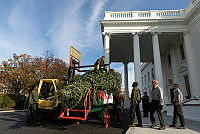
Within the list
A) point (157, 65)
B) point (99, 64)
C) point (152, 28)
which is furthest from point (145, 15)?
point (99, 64)

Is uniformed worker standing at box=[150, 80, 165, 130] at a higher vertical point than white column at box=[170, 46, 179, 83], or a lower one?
lower

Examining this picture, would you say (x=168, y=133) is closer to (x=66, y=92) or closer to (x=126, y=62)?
(x=66, y=92)

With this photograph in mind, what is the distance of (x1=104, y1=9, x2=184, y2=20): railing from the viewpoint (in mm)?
16094

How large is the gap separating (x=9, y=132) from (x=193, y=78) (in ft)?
50.7

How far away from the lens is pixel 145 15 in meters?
16.7

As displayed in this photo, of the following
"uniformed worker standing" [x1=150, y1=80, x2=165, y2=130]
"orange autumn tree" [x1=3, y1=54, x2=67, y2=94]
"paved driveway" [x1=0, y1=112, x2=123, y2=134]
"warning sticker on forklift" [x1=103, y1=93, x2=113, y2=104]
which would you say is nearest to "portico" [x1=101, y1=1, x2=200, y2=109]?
"warning sticker on forklift" [x1=103, y1=93, x2=113, y2=104]

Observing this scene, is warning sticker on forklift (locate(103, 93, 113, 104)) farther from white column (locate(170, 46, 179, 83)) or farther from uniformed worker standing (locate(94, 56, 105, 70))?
white column (locate(170, 46, 179, 83))

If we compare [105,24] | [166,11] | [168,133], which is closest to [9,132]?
[168,133]

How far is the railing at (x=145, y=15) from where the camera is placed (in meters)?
16.1

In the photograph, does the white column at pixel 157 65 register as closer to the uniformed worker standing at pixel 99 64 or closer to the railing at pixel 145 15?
the railing at pixel 145 15

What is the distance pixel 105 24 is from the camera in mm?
15906

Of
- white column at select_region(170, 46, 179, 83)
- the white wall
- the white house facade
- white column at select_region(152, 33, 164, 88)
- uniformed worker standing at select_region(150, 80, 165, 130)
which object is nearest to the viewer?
uniformed worker standing at select_region(150, 80, 165, 130)

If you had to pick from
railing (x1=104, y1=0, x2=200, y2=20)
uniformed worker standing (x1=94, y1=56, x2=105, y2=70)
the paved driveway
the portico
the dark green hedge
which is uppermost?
railing (x1=104, y1=0, x2=200, y2=20)

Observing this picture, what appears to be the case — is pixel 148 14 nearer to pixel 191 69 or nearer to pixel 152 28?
pixel 152 28
